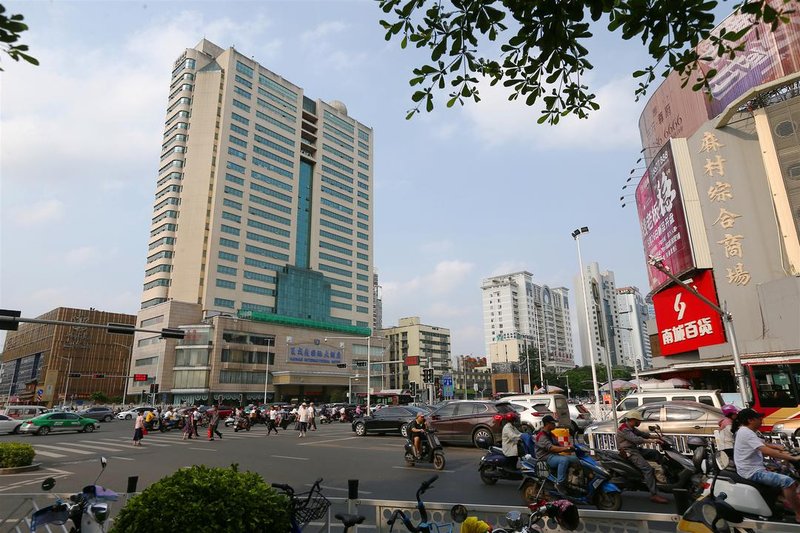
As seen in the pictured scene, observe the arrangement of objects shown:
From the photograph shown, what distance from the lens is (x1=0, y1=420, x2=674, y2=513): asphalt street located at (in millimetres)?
9234

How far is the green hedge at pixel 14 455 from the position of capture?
12.6 metres

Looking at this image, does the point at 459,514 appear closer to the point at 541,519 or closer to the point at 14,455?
the point at 541,519

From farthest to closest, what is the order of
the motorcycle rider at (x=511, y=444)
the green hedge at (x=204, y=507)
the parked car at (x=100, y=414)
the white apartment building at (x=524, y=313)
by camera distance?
the white apartment building at (x=524, y=313), the parked car at (x=100, y=414), the motorcycle rider at (x=511, y=444), the green hedge at (x=204, y=507)

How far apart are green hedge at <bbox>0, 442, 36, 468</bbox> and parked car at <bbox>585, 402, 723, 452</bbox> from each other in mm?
15976

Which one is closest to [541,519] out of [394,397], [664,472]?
[664,472]

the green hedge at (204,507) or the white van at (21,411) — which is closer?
the green hedge at (204,507)

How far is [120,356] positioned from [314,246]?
→ 51.3 meters

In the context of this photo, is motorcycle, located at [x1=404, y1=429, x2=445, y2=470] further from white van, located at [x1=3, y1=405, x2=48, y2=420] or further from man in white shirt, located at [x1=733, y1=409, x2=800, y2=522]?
white van, located at [x1=3, y1=405, x2=48, y2=420]

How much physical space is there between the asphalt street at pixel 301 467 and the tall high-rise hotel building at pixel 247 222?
47883 mm

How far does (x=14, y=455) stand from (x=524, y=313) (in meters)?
142

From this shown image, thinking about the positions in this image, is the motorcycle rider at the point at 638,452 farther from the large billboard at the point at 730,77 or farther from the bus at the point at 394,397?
the bus at the point at 394,397

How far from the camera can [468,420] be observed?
54.1ft

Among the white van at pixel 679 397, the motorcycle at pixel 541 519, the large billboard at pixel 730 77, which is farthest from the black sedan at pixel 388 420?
the large billboard at pixel 730 77

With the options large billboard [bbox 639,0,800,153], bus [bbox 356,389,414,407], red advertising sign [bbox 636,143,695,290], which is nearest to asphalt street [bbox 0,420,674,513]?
large billboard [bbox 639,0,800,153]
